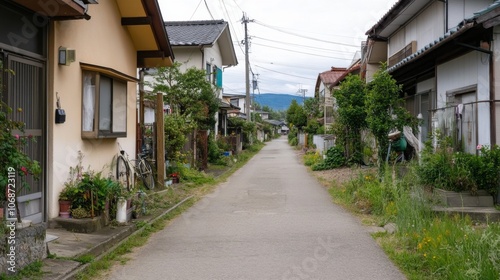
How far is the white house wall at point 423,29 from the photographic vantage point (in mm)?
12820

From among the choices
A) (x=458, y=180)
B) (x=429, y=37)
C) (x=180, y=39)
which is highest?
(x=180, y=39)

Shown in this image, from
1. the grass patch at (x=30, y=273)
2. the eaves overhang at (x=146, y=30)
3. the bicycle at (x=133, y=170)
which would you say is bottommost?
the grass patch at (x=30, y=273)

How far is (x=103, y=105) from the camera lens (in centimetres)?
877

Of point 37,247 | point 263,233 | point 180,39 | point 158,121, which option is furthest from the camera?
point 180,39

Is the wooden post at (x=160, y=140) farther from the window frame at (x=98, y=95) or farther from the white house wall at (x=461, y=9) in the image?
the white house wall at (x=461, y=9)

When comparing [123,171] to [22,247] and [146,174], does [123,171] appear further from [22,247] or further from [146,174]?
[22,247]

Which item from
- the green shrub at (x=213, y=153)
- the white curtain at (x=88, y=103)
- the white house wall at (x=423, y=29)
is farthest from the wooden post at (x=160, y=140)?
the green shrub at (x=213, y=153)

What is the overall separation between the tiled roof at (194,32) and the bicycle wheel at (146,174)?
12314 mm

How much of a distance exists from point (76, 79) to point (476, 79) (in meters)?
7.39

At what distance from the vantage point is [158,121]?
42.3ft

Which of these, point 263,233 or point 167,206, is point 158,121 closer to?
point 167,206

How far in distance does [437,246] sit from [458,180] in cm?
300

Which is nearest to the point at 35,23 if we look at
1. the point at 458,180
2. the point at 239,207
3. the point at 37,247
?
the point at 37,247

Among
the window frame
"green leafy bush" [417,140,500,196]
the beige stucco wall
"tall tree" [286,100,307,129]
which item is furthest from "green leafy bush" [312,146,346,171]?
"tall tree" [286,100,307,129]
